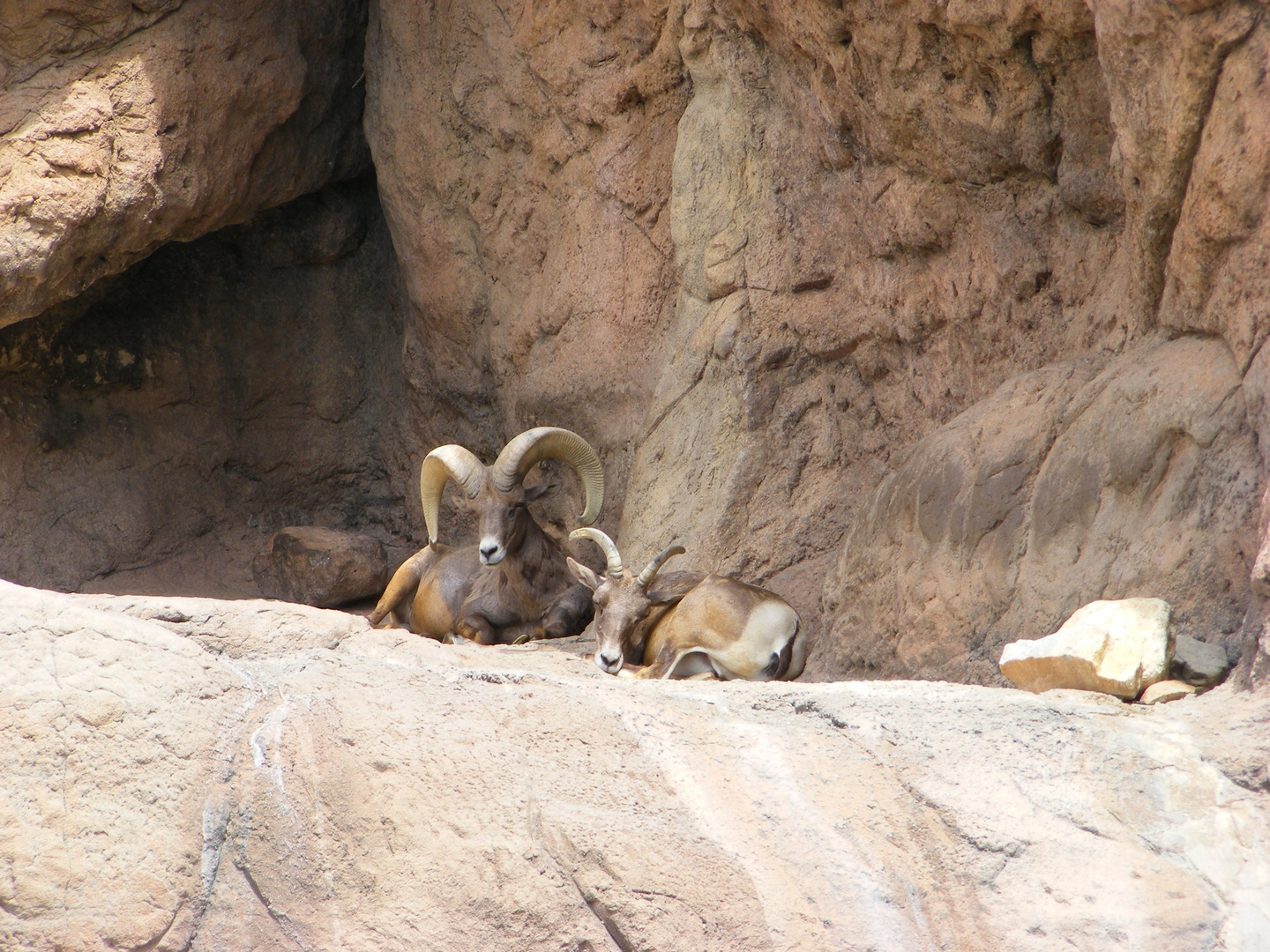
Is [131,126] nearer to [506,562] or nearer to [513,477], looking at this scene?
[513,477]

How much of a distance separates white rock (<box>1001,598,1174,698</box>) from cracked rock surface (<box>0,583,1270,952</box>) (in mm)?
365

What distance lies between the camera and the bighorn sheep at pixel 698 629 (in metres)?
5.93

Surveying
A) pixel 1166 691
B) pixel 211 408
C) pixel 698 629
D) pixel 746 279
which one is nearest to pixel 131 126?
pixel 211 408

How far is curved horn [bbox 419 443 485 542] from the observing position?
8.24m

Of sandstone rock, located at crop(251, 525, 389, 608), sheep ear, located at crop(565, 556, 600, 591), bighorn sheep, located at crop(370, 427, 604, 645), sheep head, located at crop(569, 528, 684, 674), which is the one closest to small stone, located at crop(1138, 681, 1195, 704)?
sheep head, located at crop(569, 528, 684, 674)

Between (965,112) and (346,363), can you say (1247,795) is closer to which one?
(965,112)

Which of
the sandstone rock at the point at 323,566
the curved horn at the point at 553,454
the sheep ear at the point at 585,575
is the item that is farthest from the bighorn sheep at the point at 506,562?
the sandstone rock at the point at 323,566

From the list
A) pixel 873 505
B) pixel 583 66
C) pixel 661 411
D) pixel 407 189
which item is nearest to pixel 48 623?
pixel 873 505

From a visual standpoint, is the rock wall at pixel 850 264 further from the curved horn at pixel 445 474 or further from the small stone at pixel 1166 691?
the curved horn at pixel 445 474

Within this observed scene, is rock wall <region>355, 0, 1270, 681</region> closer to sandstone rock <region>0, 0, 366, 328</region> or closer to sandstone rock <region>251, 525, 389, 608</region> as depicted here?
sandstone rock <region>0, 0, 366, 328</region>

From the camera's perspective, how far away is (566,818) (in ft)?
9.55

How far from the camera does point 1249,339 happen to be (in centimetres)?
402

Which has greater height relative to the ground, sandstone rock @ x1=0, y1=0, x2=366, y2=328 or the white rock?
sandstone rock @ x1=0, y1=0, x2=366, y2=328

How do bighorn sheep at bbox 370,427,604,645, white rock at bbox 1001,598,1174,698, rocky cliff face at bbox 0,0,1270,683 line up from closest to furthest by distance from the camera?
white rock at bbox 1001,598,1174,698 → rocky cliff face at bbox 0,0,1270,683 → bighorn sheep at bbox 370,427,604,645
